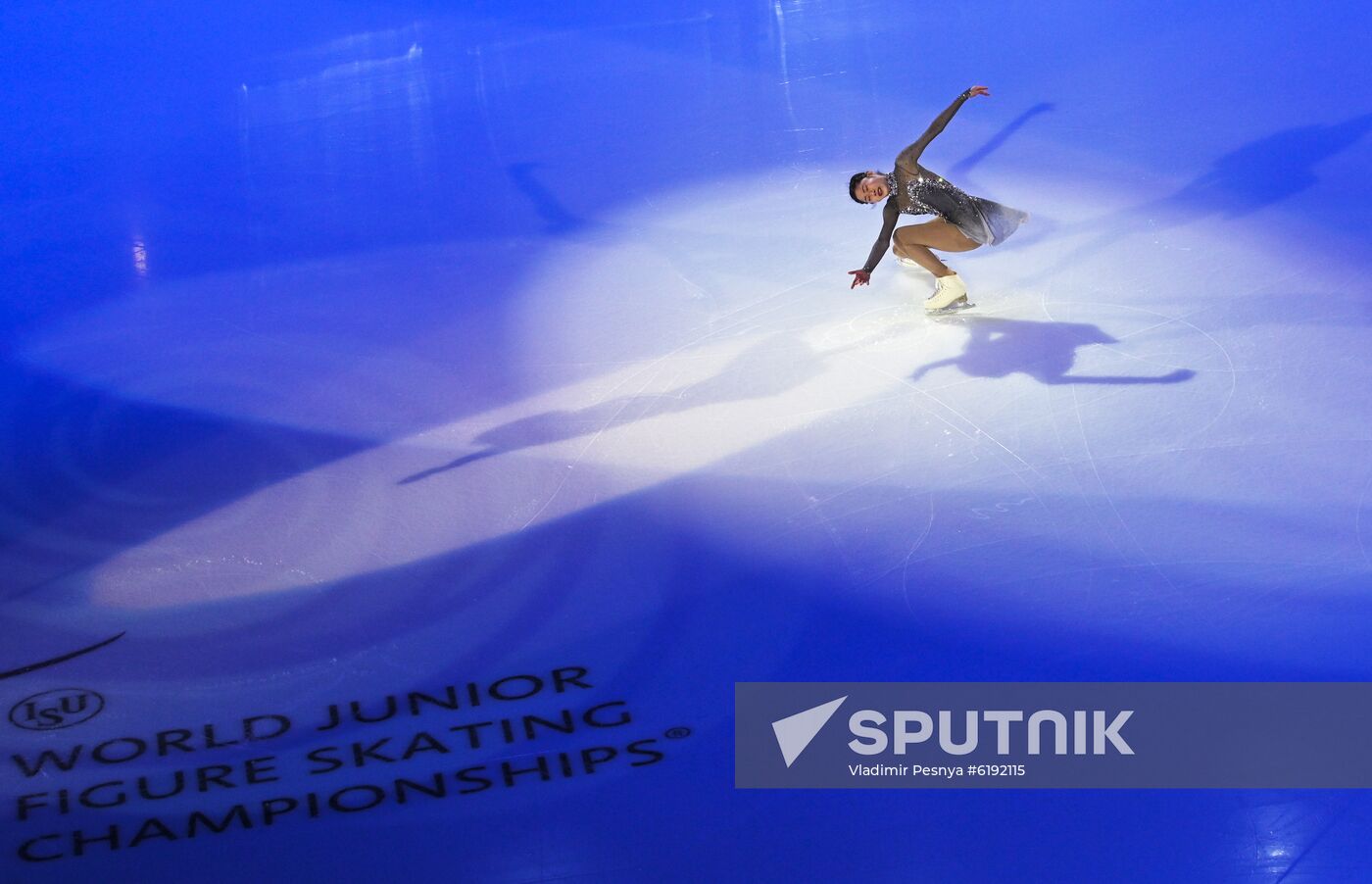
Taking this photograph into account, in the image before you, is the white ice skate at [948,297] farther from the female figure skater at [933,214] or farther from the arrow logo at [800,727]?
the arrow logo at [800,727]

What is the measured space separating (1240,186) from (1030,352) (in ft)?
Result: 6.32

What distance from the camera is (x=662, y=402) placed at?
6066 mm

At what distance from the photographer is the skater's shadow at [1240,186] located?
6.98 meters

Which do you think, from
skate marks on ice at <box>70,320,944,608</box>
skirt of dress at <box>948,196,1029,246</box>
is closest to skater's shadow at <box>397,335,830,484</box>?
skate marks on ice at <box>70,320,944,608</box>

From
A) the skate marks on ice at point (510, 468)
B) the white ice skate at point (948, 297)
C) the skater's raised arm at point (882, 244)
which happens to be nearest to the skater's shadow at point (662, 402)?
the skate marks on ice at point (510, 468)

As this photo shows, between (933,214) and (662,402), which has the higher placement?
(933,214)

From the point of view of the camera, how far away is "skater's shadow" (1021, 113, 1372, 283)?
6.98 meters

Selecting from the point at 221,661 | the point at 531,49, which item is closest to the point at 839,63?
the point at 531,49

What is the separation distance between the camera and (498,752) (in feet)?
14.6

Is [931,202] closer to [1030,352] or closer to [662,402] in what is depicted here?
[1030,352]

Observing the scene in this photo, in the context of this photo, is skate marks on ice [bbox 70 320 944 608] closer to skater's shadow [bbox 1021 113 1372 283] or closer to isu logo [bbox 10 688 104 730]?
isu logo [bbox 10 688 104 730]

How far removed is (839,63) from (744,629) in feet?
15.8

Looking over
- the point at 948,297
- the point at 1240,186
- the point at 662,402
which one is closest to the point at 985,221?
the point at 948,297

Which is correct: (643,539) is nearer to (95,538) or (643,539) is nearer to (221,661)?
(221,661)
